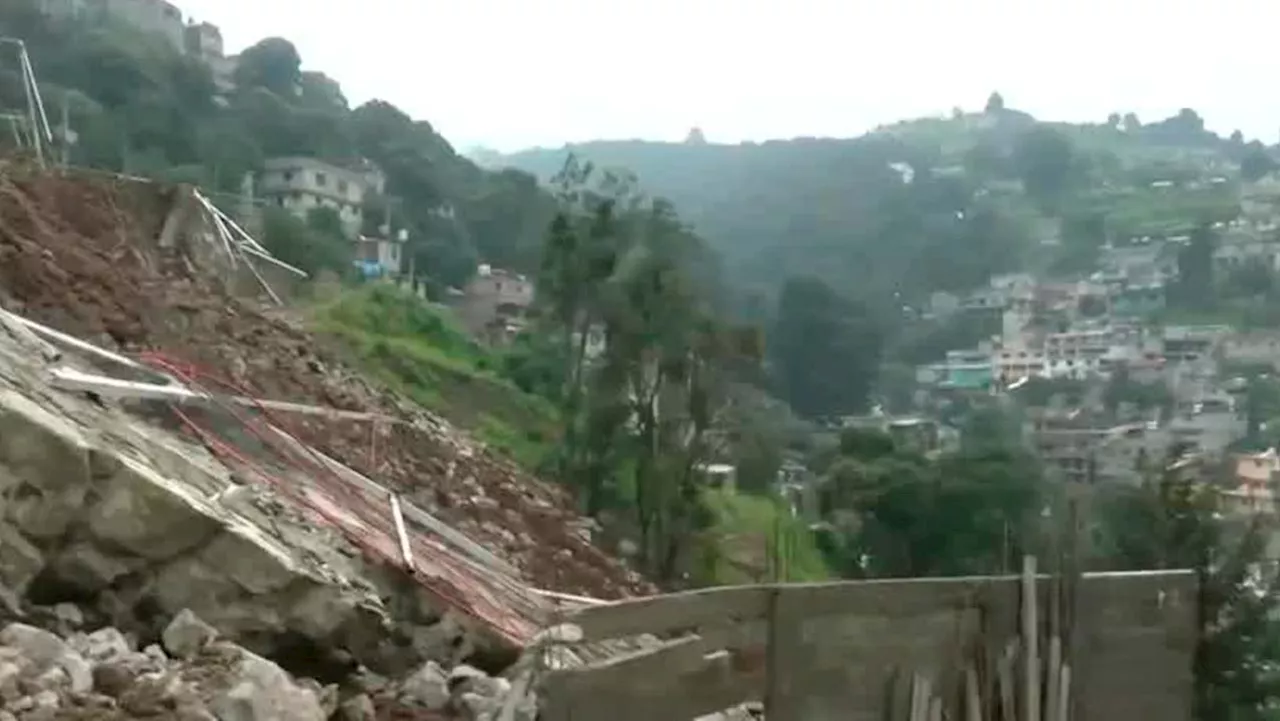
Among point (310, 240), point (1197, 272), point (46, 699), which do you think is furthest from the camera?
point (310, 240)

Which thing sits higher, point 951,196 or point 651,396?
point 951,196

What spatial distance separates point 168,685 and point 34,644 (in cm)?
31

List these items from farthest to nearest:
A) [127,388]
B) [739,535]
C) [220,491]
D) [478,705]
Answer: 1. [739,535]
2. [127,388]
3. [220,491]
4. [478,705]

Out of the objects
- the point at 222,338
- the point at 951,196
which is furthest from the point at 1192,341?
the point at 222,338

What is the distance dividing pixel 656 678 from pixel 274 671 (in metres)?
0.85

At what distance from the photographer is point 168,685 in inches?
109

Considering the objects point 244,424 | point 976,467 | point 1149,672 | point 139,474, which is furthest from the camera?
point 976,467

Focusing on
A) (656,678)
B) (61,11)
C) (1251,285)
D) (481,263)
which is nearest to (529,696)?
(656,678)

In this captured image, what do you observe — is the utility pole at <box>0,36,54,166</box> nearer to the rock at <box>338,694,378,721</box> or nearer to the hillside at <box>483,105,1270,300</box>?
the rock at <box>338,694,378,721</box>

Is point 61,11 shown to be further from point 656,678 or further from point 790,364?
point 656,678

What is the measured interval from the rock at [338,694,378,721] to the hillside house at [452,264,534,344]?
551 inches

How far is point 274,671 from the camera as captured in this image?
283 cm

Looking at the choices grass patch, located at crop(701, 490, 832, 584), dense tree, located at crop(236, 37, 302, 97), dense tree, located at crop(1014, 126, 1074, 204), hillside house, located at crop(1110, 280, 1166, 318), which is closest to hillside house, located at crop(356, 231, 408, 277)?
dense tree, located at crop(236, 37, 302, 97)

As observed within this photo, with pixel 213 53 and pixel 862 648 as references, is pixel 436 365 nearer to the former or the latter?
pixel 862 648
